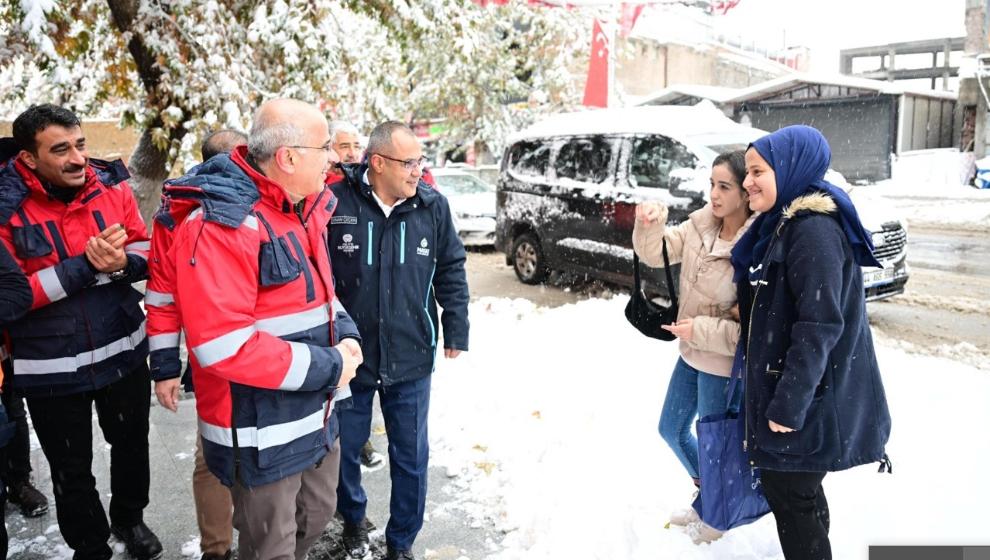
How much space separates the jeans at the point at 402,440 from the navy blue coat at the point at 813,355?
1428mm

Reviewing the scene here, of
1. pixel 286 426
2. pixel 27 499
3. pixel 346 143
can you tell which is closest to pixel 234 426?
pixel 286 426

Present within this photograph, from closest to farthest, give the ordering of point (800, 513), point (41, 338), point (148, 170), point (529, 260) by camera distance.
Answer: point (800, 513) < point (41, 338) < point (148, 170) < point (529, 260)

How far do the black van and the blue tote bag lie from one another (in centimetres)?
497

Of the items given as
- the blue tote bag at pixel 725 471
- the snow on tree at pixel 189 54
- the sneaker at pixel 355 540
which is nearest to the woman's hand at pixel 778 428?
the blue tote bag at pixel 725 471

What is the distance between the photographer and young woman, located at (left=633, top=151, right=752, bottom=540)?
3.11 metres

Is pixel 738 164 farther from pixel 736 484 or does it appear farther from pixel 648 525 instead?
pixel 648 525

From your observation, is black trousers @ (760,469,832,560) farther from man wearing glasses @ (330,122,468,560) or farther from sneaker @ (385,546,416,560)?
sneaker @ (385,546,416,560)

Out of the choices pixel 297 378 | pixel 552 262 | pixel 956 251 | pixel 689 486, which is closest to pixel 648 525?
pixel 689 486

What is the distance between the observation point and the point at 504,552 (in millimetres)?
3445

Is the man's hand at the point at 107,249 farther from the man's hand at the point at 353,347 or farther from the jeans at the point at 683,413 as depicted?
the jeans at the point at 683,413

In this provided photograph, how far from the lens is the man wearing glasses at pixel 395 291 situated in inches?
125

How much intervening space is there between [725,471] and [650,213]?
113cm

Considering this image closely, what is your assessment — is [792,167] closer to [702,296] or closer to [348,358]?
[702,296]

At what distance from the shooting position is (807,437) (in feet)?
8.17
